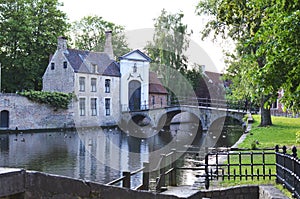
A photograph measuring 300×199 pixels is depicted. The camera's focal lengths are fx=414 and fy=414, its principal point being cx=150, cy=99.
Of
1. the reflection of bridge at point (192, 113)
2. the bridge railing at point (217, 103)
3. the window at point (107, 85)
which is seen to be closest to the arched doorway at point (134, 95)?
the reflection of bridge at point (192, 113)

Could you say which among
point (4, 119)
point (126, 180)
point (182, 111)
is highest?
point (182, 111)

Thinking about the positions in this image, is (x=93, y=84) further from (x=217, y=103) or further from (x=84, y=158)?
(x=84, y=158)

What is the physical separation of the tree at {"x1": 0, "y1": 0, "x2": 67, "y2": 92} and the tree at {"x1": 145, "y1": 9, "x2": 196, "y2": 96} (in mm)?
10527

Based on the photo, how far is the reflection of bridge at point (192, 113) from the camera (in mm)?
36281

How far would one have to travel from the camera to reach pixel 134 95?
45281 millimetres

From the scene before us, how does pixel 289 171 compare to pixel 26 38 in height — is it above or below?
below

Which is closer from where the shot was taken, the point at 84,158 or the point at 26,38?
the point at 84,158

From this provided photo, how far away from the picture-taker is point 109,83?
42.8 m

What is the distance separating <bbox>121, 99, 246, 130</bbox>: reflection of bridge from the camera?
3628 cm

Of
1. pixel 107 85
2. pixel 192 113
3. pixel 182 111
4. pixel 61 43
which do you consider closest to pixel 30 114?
pixel 61 43

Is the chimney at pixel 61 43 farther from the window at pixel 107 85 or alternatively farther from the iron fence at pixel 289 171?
the iron fence at pixel 289 171

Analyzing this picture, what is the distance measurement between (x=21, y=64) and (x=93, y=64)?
6.88m

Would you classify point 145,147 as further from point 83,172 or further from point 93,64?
point 93,64

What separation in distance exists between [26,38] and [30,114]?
838cm
